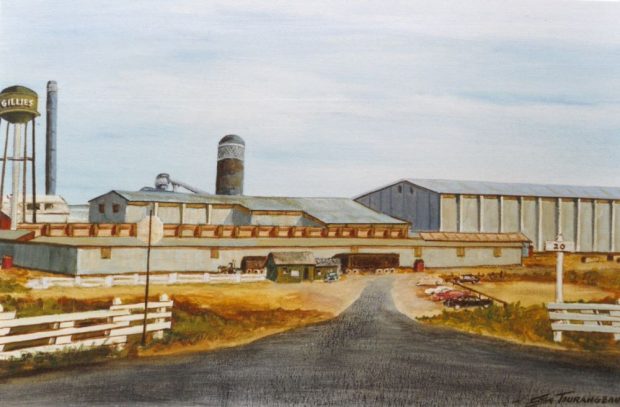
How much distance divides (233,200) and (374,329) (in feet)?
6.45

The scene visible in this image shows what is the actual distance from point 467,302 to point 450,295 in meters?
0.19

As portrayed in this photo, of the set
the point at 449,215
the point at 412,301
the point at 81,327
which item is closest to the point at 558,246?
the point at 449,215

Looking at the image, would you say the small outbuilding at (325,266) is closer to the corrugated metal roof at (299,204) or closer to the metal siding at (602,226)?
the corrugated metal roof at (299,204)

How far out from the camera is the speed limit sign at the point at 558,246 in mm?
6727

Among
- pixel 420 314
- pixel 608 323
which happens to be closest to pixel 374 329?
pixel 420 314

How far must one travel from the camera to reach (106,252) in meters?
6.18

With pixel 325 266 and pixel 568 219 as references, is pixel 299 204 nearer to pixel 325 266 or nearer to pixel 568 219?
pixel 325 266

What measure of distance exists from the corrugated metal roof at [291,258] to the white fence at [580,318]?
2631 millimetres

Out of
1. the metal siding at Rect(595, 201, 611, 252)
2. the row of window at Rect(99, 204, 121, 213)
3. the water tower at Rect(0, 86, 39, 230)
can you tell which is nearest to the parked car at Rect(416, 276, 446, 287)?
the metal siding at Rect(595, 201, 611, 252)

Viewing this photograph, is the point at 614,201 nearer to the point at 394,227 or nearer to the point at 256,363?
the point at 394,227

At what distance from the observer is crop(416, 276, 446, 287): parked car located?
6.64 metres

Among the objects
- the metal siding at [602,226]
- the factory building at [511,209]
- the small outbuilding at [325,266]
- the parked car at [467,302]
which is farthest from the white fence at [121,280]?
the metal siding at [602,226]

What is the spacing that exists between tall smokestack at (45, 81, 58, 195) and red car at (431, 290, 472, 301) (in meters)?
4.02

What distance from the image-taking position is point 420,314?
21.1 feet
